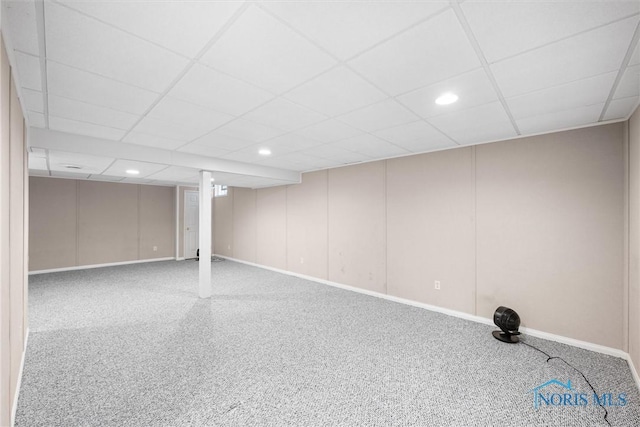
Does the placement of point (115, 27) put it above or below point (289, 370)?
above

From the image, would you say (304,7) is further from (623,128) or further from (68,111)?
(623,128)

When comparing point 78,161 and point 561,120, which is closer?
point 561,120

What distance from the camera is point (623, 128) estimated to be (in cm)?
279

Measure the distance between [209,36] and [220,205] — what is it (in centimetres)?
801

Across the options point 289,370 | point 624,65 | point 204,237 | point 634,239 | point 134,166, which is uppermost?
point 624,65

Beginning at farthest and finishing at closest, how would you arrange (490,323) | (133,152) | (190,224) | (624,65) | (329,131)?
(190,224) < (133,152) < (490,323) < (329,131) < (624,65)

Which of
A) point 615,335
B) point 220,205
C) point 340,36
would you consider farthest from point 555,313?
point 220,205

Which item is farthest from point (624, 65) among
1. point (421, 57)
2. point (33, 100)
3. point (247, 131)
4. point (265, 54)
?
point (33, 100)

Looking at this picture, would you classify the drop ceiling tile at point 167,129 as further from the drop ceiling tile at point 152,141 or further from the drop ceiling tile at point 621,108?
the drop ceiling tile at point 621,108

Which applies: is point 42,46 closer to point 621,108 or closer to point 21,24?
point 21,24

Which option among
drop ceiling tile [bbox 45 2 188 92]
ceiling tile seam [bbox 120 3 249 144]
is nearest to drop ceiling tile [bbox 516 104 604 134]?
ceiling tile seam [bbox 120 3 249 144]

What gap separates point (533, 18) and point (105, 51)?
2.39 meters

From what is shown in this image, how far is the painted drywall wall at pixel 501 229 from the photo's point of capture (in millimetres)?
2902

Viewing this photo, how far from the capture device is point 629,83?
2.00 meters
